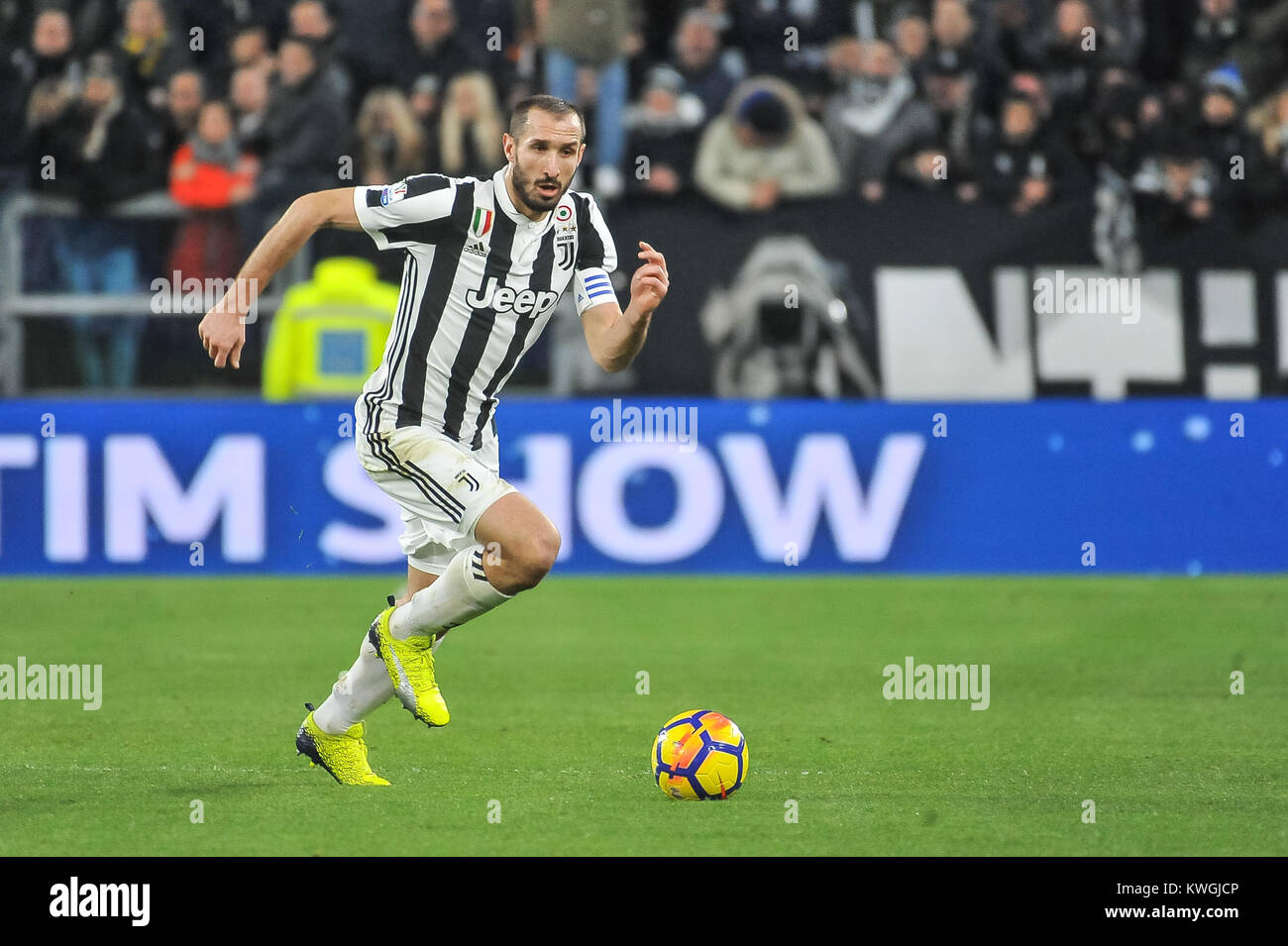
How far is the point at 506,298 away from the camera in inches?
259

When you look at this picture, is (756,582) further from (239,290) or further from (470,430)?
(239,290)

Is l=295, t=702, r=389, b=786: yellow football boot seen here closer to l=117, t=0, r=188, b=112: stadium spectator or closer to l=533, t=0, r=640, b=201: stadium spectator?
l=533, t=0, r=640, b=201: stadium spectator

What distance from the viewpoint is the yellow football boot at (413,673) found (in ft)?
20.5

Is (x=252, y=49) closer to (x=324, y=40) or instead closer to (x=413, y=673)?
(x=324, y=40)

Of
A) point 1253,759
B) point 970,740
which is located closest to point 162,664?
point 970,740

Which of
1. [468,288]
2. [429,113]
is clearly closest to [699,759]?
[468,288]

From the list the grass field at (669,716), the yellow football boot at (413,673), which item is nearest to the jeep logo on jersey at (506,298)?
the yellow football boot at (413,673)

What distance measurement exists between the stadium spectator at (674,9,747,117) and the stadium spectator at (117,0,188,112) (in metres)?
3.49

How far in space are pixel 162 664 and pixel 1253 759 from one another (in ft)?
16.2

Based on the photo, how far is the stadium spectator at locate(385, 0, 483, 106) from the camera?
13773mm

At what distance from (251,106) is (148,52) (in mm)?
904

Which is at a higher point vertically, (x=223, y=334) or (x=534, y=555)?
(x=223, y=334)
